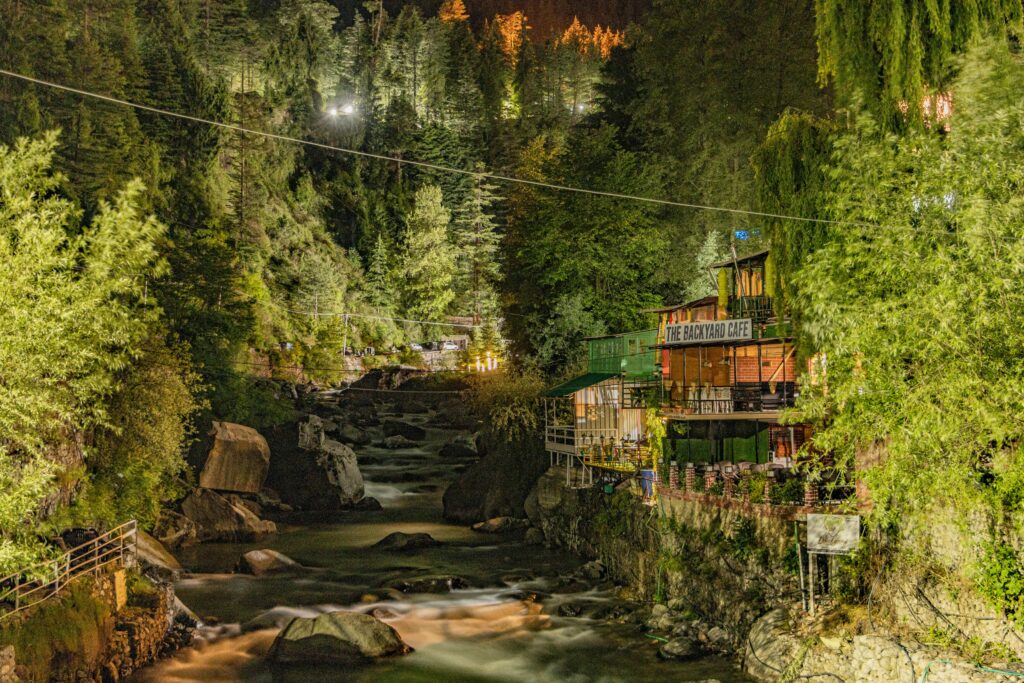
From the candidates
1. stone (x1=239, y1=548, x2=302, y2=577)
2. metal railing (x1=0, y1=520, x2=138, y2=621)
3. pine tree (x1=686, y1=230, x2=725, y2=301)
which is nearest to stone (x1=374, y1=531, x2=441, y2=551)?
stone (x1=239, y1=548, x2=302, y2=577)

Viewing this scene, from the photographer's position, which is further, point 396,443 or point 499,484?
point 396,443

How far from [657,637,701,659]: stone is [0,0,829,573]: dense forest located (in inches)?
543

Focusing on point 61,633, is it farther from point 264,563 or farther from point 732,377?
point 732,377

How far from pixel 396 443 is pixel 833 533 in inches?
1572

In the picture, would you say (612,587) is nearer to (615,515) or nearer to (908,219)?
(615,515)

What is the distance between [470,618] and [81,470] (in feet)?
37.1

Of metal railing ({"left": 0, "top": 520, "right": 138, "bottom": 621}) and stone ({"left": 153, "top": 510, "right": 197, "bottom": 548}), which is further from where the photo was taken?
stone ({"left": 153, "top": 510, "right": 197, "bottom": 548})

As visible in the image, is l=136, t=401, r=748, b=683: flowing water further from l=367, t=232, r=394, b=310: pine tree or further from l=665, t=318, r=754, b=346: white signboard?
l=367, t=232, r=394, b=310: pine tree

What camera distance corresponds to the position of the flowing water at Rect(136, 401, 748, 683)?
66.4 ft

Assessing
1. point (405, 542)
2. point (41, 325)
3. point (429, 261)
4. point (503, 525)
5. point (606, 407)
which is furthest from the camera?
point (429, 261)

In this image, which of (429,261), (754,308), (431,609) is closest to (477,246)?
(429,261)

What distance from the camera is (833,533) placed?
17.4 m

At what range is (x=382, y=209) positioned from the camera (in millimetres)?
82250

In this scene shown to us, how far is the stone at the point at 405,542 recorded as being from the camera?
1347 inches
